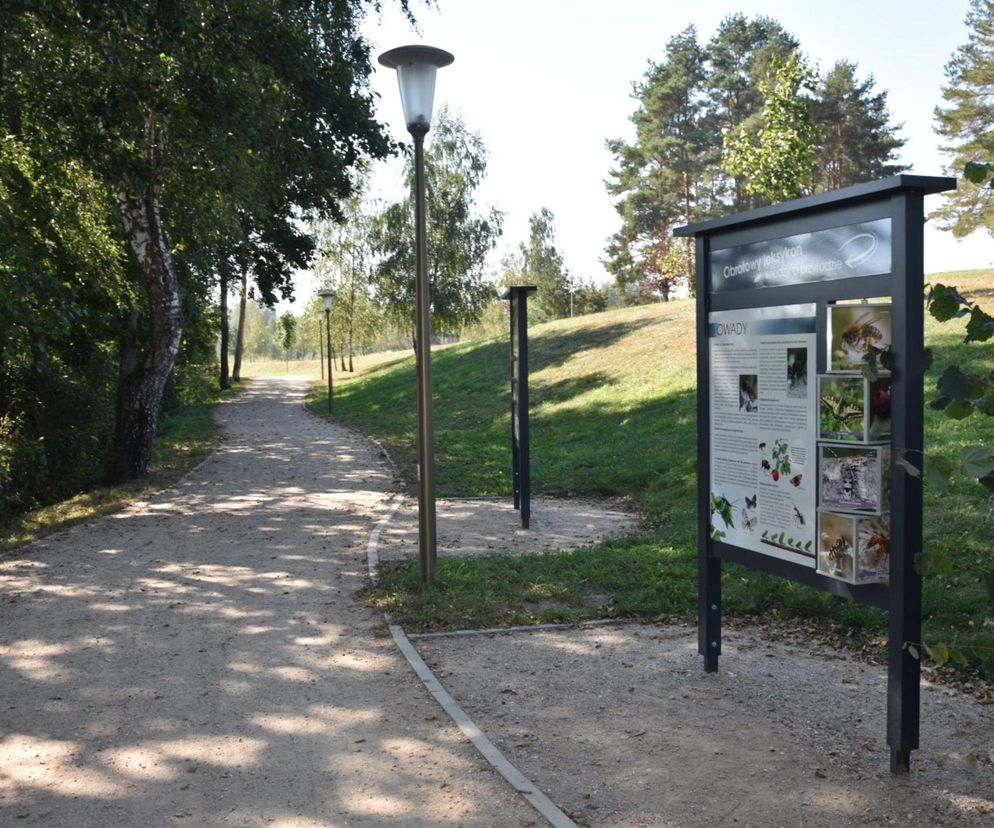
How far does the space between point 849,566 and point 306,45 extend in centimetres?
1104

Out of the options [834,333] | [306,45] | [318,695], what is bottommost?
[318,695]

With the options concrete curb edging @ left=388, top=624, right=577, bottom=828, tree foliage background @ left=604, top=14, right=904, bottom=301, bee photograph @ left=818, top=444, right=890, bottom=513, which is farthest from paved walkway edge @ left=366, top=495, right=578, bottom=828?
tree foliage background @ left=604, top=14, right=904, bottom=301

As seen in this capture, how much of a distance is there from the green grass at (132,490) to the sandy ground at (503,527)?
375 cm

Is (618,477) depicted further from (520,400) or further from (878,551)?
(878,551)

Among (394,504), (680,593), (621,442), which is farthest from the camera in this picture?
(621,442)

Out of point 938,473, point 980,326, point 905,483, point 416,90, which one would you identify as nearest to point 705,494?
point 905,483

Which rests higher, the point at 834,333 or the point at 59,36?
the point at 59,36

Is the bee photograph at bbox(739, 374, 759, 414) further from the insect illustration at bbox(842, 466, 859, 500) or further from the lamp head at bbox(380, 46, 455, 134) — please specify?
the lamp head at bbox(380, 46, 455, 134)

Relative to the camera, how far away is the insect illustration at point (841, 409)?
4278 millimetres

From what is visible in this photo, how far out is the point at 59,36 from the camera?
10.5 meters

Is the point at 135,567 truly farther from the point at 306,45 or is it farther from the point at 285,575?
the point at 306,45

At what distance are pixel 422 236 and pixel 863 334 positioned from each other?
4.20 m

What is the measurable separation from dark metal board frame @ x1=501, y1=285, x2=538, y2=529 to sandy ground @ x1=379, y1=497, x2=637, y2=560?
0.35m

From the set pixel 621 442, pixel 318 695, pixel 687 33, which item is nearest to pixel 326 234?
pixel 687 33
